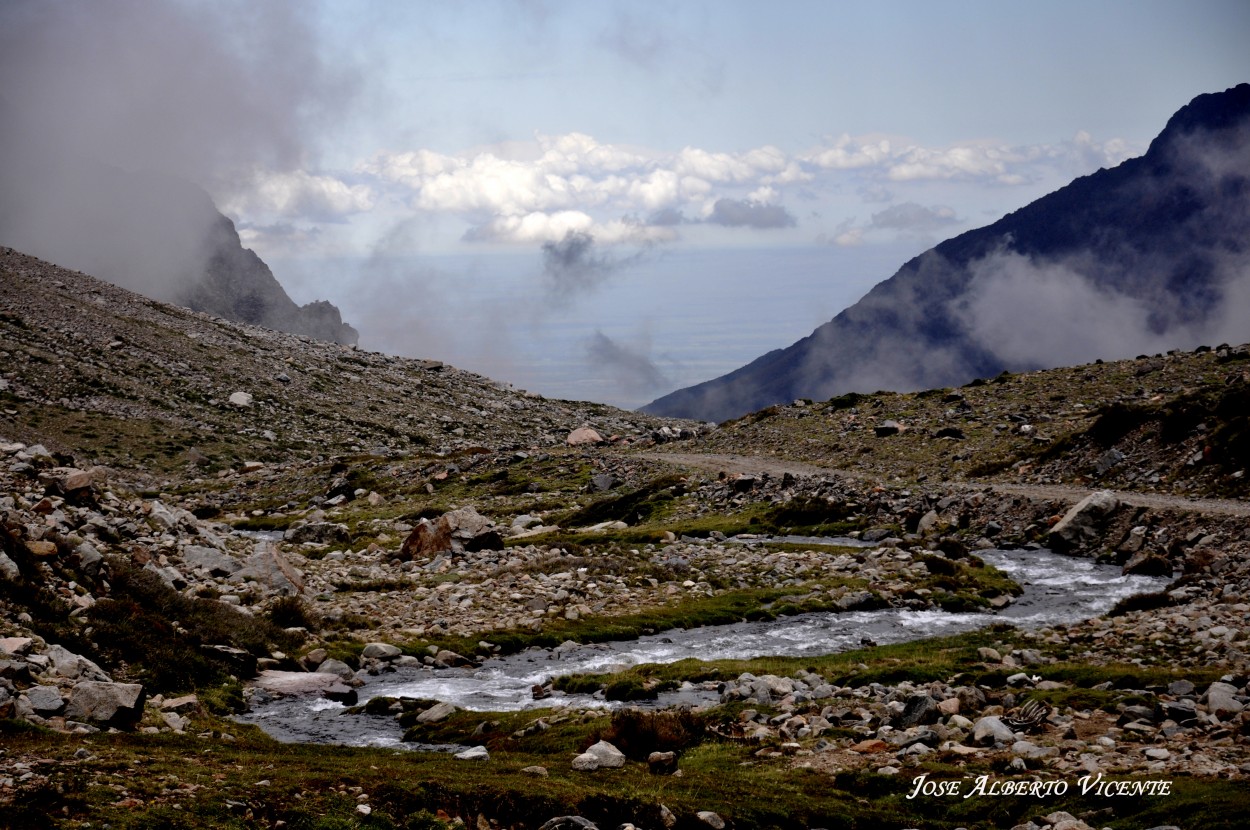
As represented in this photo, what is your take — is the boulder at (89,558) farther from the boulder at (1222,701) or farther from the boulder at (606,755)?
the boulder at (1222,701)

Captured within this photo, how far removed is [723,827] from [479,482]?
63840 millimetres

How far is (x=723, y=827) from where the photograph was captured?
13484 mm

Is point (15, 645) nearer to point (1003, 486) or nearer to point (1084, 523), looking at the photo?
point (1084, 523)

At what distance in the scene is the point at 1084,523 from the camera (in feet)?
132

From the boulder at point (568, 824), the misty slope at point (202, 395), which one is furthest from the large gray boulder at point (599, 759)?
the misty slope at point (202, 395)

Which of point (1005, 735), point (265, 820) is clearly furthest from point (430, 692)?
point (1005, 735)

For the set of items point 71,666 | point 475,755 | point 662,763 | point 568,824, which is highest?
point 71,666

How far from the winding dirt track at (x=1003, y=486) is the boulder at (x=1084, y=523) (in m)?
0.93

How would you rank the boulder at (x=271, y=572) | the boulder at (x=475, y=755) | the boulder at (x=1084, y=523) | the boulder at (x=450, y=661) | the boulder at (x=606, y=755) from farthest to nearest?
the boulder at (x=1084, y=523) → the boulder at (x=271, y=572) → the boulder at (x=450, y=661) → the boulder at (x=475, y=755) → the boulder at (x=606, y=755)

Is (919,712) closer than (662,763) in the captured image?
No
